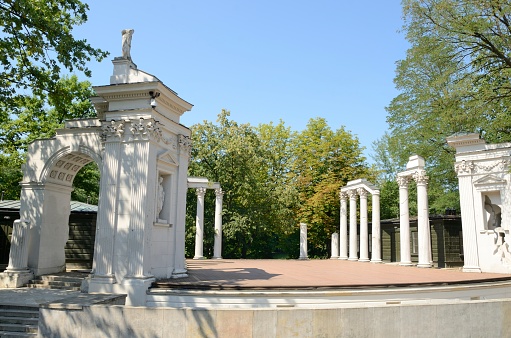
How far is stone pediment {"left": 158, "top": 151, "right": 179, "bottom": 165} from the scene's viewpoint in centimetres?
1360

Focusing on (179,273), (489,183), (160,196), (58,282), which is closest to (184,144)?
(160,196)

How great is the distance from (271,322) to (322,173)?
3227 centimetres

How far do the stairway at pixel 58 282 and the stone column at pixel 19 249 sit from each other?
2.17 feet

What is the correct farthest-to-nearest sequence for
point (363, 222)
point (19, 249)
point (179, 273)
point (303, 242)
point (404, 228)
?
point (303, 242) → point (363, 222) → point (404, 228) → point (19, 249) → point (179, 273)

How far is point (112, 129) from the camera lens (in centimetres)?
1315

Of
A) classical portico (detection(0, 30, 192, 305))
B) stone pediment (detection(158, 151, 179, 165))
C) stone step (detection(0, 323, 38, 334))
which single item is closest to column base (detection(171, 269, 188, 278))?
classical portico (detection(0, 30, 192, 305))

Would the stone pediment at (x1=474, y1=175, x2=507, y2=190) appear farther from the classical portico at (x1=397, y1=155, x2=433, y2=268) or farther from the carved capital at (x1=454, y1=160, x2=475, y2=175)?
the classical portico at (x1=397, y1=155, x2=433, y2=268)

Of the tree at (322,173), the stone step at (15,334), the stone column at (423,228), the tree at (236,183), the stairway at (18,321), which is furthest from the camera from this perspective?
the tree at (322,173)

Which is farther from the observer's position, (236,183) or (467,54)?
(236,183)

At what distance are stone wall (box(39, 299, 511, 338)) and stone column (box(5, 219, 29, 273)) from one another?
7680mm

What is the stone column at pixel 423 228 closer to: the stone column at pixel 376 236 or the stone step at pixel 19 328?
the stone column at pixel 376 236

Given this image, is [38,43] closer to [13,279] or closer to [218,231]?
[13,279]

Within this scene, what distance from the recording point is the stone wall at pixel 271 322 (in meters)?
7.53

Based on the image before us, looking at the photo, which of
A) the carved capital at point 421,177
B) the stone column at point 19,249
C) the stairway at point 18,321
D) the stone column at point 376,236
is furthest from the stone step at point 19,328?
the stone column at point 376,236
